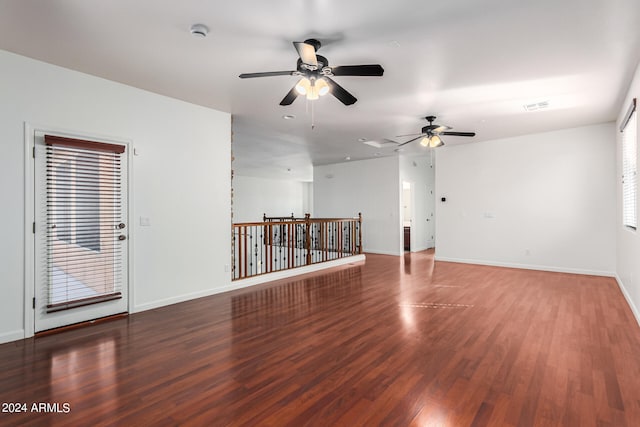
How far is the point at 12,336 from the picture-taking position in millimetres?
3061

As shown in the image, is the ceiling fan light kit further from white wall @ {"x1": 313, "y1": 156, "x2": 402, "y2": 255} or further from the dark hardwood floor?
white wall @ {"x1": 313, "y1": 156, "x2": 402, "y2": 255}

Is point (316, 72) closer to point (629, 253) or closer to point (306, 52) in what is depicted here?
point (306, 52)

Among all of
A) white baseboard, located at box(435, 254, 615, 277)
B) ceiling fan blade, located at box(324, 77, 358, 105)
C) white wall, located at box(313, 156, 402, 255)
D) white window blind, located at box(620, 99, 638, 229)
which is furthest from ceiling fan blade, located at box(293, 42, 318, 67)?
white wall, located at box(313, 156, 402, 255)

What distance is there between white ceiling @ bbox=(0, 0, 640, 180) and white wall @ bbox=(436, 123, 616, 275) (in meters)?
1.20

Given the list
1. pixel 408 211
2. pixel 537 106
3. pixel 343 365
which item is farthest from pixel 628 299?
pixel 408 211

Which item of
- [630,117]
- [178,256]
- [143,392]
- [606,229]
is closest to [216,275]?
[178,256]

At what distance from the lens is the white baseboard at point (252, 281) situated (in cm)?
414

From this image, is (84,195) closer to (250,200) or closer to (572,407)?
(572,407)

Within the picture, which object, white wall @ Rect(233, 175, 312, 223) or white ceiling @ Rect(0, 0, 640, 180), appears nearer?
white ceiling @ Rect(0, 0, 640, 180)

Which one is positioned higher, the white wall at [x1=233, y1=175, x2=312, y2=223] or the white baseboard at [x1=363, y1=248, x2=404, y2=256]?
the white wall at [x1=233, y1=175, x2=312, y2=223]

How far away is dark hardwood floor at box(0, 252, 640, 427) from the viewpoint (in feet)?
6.39

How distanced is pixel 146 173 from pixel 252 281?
92.8 inches

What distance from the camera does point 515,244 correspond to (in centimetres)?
657

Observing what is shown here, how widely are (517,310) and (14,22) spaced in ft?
19.0
